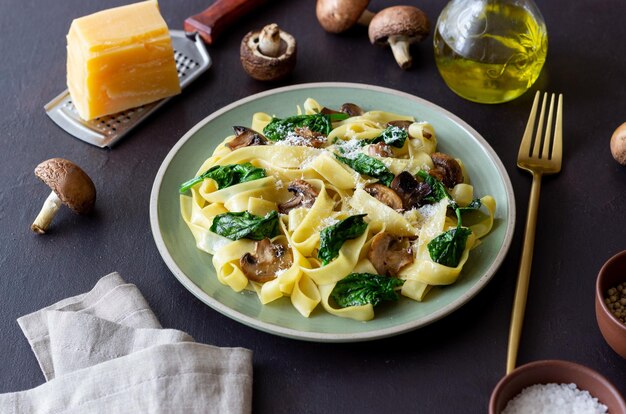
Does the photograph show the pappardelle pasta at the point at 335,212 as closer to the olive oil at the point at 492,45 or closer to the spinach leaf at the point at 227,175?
the spinach leaf at the point at 227,175

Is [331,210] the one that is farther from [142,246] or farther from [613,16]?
[613,16]

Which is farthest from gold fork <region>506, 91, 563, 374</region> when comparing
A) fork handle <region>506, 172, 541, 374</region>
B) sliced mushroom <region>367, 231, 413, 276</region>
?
sliced mushroom <region>367, 231, 413, 276</region>

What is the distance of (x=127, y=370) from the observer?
277 centimetres

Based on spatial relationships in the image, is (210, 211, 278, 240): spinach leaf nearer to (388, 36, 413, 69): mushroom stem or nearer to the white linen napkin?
the white linen napkin

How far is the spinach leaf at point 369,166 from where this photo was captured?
3318 millimetres

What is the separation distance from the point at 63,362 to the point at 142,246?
2.29 feet

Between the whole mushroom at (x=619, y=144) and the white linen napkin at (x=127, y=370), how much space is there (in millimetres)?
1968

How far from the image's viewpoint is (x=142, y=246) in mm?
3455

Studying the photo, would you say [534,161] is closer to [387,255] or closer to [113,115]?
[387,255]

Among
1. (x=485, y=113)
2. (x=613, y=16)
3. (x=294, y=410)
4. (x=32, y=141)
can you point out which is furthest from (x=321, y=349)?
(x=613, y=16)

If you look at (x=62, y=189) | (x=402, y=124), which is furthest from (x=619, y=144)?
(x=62, y=189)

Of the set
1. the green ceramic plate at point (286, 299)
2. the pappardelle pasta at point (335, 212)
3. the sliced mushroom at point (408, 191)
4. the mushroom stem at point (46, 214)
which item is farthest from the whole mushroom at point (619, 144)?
the mushroom stem at point (46, 214)

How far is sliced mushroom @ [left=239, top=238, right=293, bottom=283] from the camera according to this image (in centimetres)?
308

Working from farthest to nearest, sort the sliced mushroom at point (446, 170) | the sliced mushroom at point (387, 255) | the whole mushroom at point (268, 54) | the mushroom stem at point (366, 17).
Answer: the mushroom stem at point (366, 17)
the whole mushroom at point (268, 54)
the sliced mushroom at point (446, 170)
the sliced mushroom at point (387, 255)
